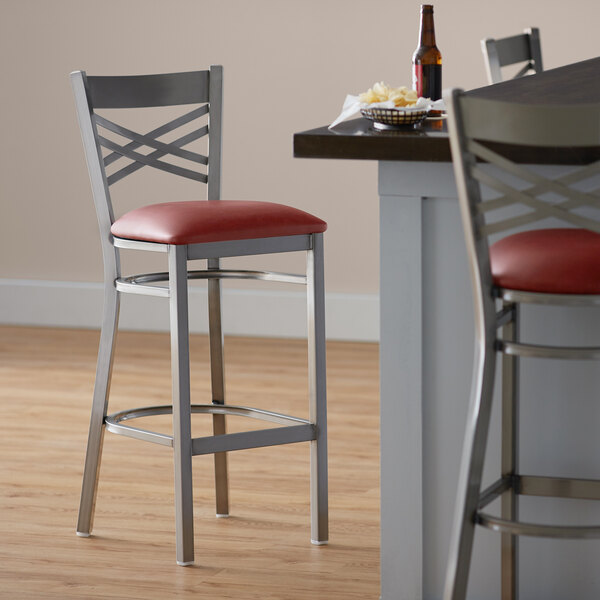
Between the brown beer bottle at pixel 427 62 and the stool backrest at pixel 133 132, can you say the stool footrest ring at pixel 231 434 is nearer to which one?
the stool backrest at pixel 133 132

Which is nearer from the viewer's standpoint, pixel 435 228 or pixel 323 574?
pixel 435 228

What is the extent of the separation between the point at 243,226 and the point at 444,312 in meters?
0.52

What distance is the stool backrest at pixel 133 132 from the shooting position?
8.33ft

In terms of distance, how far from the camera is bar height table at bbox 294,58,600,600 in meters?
2.05

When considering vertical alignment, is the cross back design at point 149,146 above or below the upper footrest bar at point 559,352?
above

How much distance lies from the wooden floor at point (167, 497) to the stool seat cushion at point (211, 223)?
709mm

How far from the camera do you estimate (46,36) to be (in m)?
4.97

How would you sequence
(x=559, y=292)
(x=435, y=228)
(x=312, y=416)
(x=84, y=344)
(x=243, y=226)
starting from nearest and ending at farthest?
(x=559, y=292) → (x=435, y=228) → (x=243, y=226) → (x=312, y=416) → (x=84, y=344)

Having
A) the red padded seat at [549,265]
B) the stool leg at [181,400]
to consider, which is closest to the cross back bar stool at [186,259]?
the stool leg at [181,400]

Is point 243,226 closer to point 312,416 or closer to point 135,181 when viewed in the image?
point 312,416

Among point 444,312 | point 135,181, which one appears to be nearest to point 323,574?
point 444,312

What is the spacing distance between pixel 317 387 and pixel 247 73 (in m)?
2.51

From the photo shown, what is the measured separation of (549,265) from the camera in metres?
1.75

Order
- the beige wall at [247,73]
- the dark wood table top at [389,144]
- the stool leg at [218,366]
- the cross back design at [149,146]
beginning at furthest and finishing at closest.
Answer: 1. the beige wall at [247,73]
2. the stool leg at [218,366]
3. the cross back design at [149,146]
4. the dark wood table top at [389,144]
